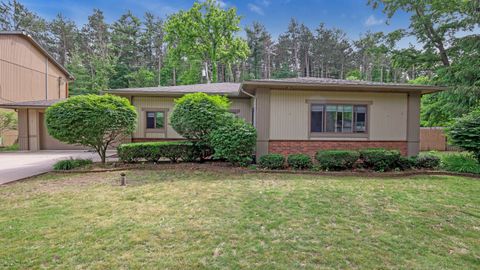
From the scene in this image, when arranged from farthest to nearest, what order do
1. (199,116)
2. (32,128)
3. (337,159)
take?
(32,128)
(199,116)
(337,159)

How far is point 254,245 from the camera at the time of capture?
9.97ft

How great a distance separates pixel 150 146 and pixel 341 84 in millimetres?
6941

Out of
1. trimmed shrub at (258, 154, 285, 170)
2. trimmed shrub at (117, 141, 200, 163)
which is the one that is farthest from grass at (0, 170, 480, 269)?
trimmed shrub at (117, 141, 200, 163)

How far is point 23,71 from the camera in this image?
1719 cm

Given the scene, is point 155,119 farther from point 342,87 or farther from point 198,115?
point 342,87

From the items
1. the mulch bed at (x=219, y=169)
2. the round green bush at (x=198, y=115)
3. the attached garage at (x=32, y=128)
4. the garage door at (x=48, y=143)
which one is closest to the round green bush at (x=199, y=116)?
the round green bush at (x=198, y=115)

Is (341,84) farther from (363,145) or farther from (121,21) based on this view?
(121,21)

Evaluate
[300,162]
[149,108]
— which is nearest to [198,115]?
[300,162]

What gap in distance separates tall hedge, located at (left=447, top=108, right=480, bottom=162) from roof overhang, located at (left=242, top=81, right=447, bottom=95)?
140 centimetres

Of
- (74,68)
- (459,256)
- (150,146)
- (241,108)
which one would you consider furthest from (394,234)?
(74,68)

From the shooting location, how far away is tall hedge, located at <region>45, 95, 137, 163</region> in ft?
25.2

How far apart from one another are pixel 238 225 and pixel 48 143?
16007 millimetres

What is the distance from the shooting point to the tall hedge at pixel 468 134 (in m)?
7.72

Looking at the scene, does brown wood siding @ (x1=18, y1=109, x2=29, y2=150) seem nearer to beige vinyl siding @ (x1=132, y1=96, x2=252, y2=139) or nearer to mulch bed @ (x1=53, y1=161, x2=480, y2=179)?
beige vinyl siding @ (x1=132, y1=96, x2=252, y2=139)
